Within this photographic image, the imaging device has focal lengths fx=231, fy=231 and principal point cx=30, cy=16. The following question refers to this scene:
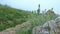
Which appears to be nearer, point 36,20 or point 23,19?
point 36,20

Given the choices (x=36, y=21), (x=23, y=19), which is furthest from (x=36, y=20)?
A: (x=23, y=19)

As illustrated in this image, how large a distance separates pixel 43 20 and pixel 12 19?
5.74 metres

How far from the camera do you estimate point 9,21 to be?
35.4 feet

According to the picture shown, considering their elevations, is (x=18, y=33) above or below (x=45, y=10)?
below

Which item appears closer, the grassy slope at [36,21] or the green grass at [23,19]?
the grassy slope at [36,21]

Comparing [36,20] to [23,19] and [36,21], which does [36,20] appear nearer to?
[36,21]

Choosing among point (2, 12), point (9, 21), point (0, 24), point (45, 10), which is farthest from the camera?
point (2, 12)

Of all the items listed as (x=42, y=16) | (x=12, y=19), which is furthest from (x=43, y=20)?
(x=12, y=19)

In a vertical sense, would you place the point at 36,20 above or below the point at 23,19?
above

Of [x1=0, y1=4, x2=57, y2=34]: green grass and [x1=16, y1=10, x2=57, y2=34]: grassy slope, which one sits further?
[x1=0, y1=4, x2=57, y2=34]: green grass

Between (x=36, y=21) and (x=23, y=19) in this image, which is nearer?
(x=36, y=21)

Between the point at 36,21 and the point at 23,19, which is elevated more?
the point at 36,21

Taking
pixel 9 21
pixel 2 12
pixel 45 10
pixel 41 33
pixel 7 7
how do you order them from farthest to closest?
1. pixel 7 7
2. pixel 2 12
3. pixel 9 21
4. pixel 45 10
5. pixel 41 33

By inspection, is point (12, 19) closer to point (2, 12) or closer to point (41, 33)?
point (2, 12)
